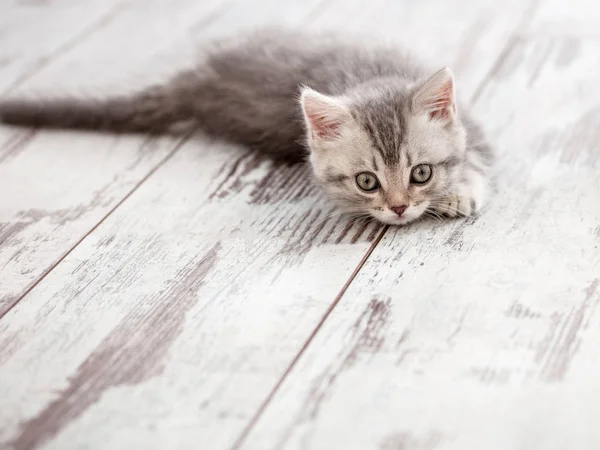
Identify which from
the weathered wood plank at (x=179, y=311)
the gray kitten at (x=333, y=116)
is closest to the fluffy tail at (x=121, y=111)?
the gray kitten at (x=333, y=116)

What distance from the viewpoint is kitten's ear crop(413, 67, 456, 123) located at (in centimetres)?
142

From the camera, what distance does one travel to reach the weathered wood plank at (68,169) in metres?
1.52

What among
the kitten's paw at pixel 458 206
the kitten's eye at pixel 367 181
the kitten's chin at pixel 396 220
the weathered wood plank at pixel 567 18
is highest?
the kitten's eye at pixel 367 181

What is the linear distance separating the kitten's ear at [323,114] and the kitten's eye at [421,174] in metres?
0.16

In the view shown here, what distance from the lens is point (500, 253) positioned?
137 cm

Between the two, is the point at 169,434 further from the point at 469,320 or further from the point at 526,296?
the point at 526,296

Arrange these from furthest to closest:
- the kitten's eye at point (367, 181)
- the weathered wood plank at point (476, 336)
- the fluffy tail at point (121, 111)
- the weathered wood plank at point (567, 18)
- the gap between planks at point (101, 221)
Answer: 1. the weathered wood plank at point (567, 18)
2. the fluffy tail at point (121, 111)
3. the kitten's eye at point (367, 181)
4. the gap between planks at point (101, 221)
5. the weathered wood plank at point (476, 336)

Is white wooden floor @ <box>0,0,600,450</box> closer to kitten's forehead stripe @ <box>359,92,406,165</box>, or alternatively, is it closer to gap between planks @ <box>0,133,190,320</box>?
gap between planks @ <box>0,133,190,320</box>

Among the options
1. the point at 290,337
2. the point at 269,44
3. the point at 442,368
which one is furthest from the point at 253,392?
the point at 269,44

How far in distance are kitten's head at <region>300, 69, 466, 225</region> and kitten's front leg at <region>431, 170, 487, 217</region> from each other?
0.05 ft

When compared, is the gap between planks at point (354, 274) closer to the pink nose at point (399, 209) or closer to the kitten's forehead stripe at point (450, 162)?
the pink nose at point (399, 209)

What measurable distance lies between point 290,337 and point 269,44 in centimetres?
92

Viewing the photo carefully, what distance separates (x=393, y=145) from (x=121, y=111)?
2.58ft

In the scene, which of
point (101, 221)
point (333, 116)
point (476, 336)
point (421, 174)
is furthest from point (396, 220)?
point (101, 221)
